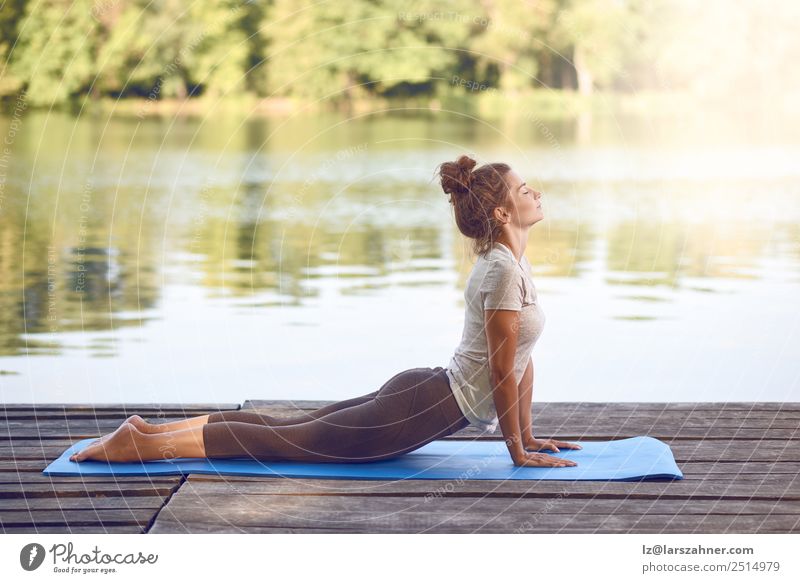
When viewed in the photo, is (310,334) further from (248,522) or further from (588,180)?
(588,180)

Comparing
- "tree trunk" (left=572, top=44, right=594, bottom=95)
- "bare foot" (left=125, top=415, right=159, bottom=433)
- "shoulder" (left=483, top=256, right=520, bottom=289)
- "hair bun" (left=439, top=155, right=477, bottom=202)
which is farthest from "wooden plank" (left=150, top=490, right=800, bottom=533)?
"tree trunk" (left=572, top=44, right=594, bottom=95)

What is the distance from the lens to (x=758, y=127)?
28.5 m

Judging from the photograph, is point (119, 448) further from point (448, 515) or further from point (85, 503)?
point (448, 515)

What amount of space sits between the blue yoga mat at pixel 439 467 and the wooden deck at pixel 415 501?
0.05 meters

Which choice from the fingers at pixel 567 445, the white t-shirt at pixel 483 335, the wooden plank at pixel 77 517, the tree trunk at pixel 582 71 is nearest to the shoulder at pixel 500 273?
the white t-shirt at pixel 483 335

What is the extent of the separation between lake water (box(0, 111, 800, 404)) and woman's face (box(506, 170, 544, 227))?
23 cm

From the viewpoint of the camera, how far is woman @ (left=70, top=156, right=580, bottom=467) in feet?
12.9

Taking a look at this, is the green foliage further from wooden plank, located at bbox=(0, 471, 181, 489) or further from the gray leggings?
wooden plank, located at bbox=(0, 471, 181, 489)

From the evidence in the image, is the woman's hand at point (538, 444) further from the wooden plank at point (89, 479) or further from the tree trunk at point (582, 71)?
the tree trunk at point (582, 71)

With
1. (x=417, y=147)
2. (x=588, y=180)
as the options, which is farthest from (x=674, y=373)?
(x=417, y=147)

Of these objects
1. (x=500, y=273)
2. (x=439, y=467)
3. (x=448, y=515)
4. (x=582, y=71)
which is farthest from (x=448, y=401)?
(x=582, y=71)

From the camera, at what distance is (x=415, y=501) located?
3.59 meters

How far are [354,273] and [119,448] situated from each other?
21.9ft

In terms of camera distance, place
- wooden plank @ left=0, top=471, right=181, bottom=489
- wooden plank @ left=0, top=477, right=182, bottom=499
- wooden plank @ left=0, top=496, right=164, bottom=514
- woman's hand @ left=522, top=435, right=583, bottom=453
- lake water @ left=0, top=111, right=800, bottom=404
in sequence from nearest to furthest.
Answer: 1. wooden plank @ left=0, top=496, right=164, bottom=514
2. wooden plank @ left=0, top=477, right=182, bottom=499
3. wooden plank @ left=0, top=471, right=181, bottom=489
4. woman's hand @ left=522, top=435, right=583, bottom=453
5. lake water @ left=0, top=111, right=800, bottom=404
